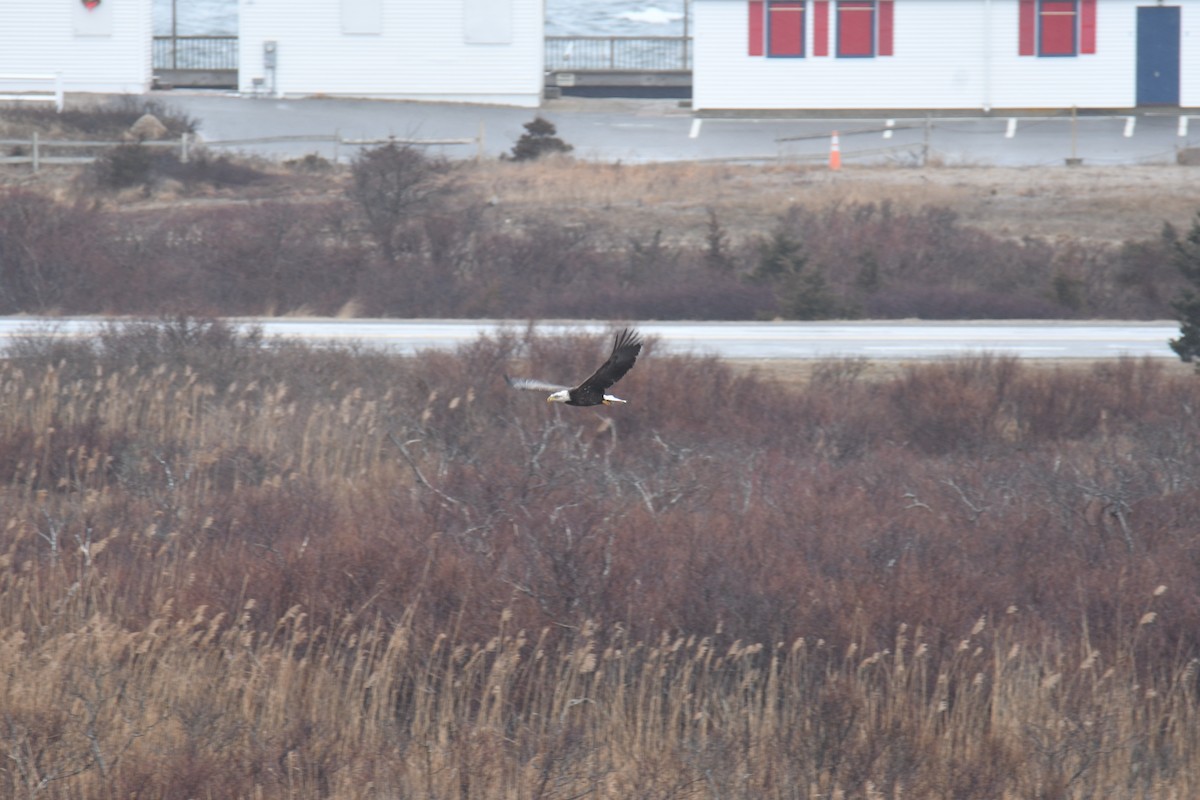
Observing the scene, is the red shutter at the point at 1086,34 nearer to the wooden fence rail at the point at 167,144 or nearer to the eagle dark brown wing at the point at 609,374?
the wooden fence rail at the point at 167,144

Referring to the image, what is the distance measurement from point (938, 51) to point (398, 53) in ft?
46.1

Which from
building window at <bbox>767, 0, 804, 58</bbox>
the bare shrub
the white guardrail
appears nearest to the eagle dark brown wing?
the bare shrub

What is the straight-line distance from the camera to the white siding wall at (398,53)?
41.0 m

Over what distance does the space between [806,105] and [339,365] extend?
996 inches

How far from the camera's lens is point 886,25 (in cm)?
3922

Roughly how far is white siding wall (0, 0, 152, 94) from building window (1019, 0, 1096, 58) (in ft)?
75.0

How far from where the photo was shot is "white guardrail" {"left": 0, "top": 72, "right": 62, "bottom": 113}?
39219 millimetres

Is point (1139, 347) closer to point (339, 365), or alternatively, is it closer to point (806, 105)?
point (339, 365)

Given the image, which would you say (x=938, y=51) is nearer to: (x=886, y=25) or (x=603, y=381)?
(x=886, y=25)

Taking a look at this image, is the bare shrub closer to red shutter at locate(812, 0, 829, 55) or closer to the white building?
the white building

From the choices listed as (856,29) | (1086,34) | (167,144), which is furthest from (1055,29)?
(167,144)

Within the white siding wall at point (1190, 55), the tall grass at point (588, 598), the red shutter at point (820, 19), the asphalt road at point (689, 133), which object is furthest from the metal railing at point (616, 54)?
the tall grass at point (588, 598)

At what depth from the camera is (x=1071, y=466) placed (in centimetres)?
1343

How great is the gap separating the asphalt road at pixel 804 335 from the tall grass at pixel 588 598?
308 centimetres
